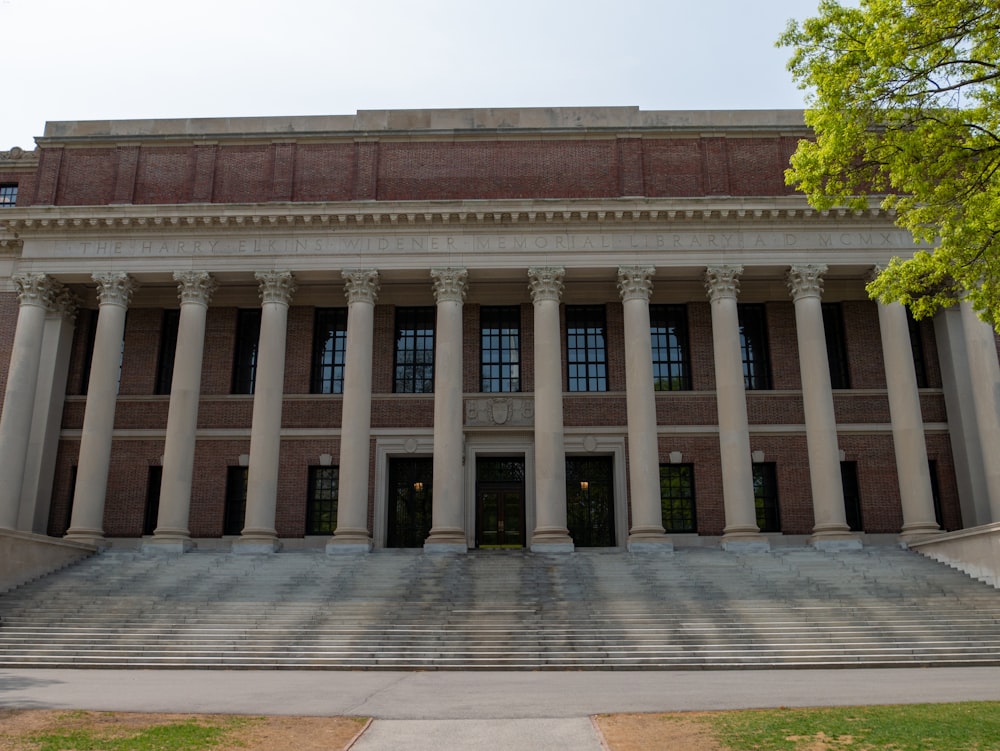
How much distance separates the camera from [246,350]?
32.0 metres

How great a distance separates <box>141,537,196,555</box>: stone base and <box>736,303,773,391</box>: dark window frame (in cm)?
2063

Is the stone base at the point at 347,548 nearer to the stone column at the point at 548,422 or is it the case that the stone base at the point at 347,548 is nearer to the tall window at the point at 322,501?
the tall window at the point at 322,501

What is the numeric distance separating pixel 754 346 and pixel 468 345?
11006mm

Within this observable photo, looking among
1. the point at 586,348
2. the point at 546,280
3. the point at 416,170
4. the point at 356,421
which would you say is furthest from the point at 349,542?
the point at 416,170

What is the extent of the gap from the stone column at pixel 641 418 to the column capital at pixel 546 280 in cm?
215

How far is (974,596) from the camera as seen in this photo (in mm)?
20672

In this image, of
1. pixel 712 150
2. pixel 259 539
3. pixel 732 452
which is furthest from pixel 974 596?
pixel 259 539

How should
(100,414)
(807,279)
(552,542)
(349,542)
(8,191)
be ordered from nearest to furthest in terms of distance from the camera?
(552,542)
(349,542)
(100,414)
(807,279)
(8,191)

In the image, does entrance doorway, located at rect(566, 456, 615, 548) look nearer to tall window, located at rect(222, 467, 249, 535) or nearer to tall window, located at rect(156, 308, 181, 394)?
tall window, located at rect(222, 467, 249, 535)

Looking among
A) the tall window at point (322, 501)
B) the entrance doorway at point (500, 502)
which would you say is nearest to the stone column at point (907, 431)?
the entrance doorway at point (500, 502)

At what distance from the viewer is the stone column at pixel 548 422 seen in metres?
25.9

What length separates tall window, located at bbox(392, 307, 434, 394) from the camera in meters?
31.4

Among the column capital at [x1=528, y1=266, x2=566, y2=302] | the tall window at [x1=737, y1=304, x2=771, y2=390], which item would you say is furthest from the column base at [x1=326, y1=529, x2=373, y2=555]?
the tall window at [x1=737, y1=304, x2=771, y2=390]

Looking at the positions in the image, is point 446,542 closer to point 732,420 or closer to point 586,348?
point 732,420
